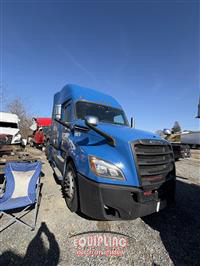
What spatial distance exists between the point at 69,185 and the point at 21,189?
1190mm

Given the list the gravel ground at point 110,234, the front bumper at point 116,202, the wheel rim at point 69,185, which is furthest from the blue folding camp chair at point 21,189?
the front bumper at point 116,202

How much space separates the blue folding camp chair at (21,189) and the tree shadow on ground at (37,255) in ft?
2.19

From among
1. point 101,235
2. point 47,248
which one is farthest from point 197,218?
point 47,248

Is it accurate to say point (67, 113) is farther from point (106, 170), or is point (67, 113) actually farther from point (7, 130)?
point (7, 130)

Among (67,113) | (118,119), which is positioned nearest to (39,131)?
(67,113)

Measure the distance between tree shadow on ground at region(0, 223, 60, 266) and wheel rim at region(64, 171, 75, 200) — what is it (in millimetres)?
942

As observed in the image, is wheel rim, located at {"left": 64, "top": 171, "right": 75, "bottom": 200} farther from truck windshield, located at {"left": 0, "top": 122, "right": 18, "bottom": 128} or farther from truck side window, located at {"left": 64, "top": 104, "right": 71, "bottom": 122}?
truck windshield, located at {"left": 0, "top": 122, "right": 18, "bottom": 128}

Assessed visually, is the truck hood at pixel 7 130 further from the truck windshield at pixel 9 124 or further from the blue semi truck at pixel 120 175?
the blue semi truck at pixel 120 175

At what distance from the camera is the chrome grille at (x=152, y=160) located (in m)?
2.38

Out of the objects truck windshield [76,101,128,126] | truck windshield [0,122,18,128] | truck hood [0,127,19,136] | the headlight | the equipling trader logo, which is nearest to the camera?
the equipling trader logo

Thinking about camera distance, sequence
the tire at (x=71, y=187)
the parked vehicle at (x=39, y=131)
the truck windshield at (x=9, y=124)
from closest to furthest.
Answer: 1. the tire at (x=71, y=187)
2. the truck windshield at (x=9, y=124)
3. the parked vehicle at (x=39, y=131)

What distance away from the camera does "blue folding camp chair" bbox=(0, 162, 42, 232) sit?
9.36 ft

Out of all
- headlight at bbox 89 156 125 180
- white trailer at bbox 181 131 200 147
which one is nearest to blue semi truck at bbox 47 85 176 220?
headlight at bbox 89 156 125 180

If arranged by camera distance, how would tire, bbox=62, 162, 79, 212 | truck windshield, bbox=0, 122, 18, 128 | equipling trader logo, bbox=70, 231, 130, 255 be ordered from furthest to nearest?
truck windshield, bbox=0, 122, 18, 128 < tire, bbox=62, 162, 79, 212 < equipling trader logo, bbox=70, 231, 130, 255
